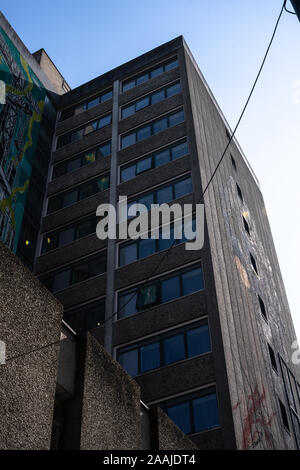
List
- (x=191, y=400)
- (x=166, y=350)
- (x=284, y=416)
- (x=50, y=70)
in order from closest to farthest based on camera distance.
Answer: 1. (x=191, y=400)
2. (x=166, y=350)
3. (x=284, y=416)
4. (x=50, y=70)

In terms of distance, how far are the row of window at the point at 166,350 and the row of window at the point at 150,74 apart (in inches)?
914

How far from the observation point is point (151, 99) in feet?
140

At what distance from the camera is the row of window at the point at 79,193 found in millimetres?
39156

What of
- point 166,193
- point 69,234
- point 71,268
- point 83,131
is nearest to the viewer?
point 166,193

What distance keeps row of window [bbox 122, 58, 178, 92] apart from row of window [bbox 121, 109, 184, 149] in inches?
227

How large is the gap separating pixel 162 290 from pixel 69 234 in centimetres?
964

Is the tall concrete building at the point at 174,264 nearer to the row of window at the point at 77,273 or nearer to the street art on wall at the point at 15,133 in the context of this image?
the row of window at the point at 77,273

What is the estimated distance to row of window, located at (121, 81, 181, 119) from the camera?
42.0 metres

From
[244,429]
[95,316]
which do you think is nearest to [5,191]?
[95,316]

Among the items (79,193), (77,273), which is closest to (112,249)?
(77,273)

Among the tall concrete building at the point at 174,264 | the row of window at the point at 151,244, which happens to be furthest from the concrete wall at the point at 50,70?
the row of window at the point at 151,244

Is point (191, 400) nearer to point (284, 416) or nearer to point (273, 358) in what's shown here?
point (284, 416)

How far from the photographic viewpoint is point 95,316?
104 feet

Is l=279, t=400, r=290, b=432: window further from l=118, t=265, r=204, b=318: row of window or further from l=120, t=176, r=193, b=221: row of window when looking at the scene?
l=120, t=176, r=193, b=221: row of window
